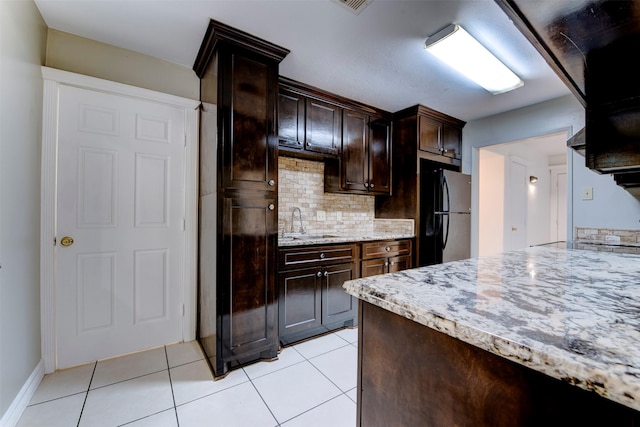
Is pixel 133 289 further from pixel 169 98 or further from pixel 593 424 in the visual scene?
pixel 593 424

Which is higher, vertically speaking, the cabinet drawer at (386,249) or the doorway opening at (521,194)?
the doorway opening at (521,194)

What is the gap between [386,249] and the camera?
2.94 m

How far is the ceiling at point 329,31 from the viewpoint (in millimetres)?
1669

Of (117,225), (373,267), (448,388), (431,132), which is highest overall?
(431,132)

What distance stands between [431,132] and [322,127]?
1.49 meters

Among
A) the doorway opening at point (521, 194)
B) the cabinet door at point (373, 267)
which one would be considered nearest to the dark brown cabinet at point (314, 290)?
→ the cabinet door at point (373, 267)

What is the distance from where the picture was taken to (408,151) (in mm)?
3297

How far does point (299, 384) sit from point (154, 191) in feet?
6.19

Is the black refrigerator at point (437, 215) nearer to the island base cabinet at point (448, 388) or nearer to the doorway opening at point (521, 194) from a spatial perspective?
the doorway opening at point (521, 194)

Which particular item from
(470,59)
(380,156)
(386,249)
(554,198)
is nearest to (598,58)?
(470,59)

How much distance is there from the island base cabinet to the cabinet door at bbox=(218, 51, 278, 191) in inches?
56.9

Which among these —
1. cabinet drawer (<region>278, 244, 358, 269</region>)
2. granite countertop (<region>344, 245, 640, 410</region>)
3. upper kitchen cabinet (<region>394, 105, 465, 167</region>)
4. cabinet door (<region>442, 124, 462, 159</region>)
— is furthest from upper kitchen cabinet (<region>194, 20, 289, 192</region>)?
Result: cabinet door (<region>442, 124, 462, 159</region>)

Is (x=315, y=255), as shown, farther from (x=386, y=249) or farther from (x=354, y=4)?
(x=354, y=4)

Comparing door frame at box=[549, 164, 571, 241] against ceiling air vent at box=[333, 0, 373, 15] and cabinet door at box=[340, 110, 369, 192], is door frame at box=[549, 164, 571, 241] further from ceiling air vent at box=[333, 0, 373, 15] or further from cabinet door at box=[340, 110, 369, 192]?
ceiling air vent at box=[333, 0, 373, 15]
